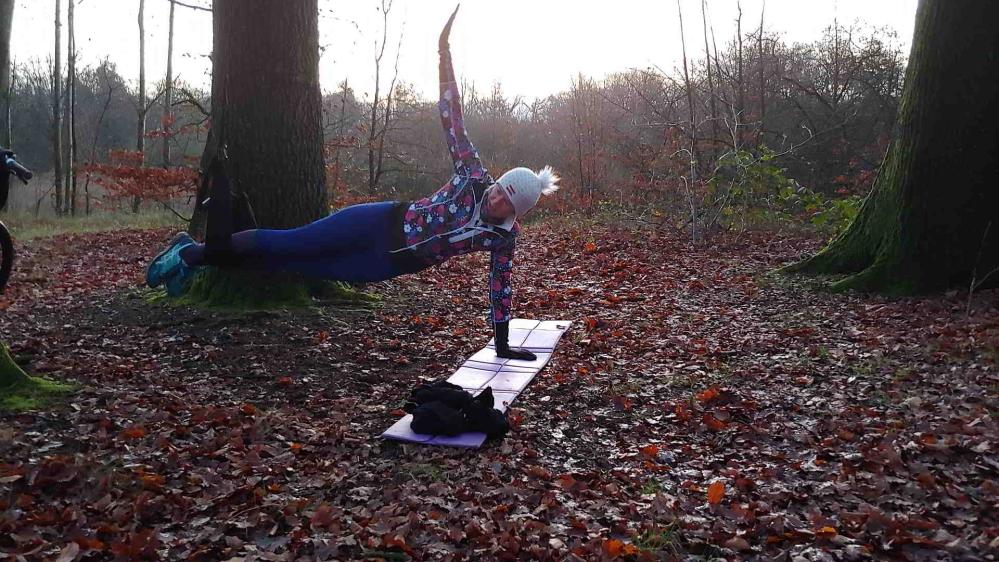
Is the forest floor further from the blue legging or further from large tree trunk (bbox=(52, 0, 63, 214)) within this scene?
large tree trunk (bbox=(52, 0, 63, 214))

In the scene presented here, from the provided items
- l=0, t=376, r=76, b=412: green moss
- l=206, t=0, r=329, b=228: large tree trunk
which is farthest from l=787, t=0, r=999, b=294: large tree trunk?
l=0, t=376, r=76, b=412: green moss

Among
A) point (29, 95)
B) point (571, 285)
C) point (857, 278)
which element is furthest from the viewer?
point (29, 95)

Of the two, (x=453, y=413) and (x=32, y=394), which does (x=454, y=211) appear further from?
(x=32, y=394)

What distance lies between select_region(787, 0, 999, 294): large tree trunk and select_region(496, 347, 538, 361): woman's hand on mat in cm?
326

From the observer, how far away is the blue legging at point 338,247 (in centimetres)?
416

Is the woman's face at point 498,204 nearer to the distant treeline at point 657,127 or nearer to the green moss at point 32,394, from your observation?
the green moss at point 32,394

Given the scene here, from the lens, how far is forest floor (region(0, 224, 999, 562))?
2.55 metres

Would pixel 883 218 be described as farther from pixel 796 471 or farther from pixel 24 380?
pixel 24 380

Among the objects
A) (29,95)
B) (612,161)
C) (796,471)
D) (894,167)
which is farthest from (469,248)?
(29,95)

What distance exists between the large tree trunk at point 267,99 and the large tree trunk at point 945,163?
501 centimetres

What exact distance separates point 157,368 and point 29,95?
83.2ft

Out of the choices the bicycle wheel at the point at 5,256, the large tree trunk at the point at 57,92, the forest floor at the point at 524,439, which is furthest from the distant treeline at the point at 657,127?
the bicycle wheel at the point at 5,256

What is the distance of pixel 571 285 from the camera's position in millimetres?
7746

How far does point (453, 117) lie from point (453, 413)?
1.94m
